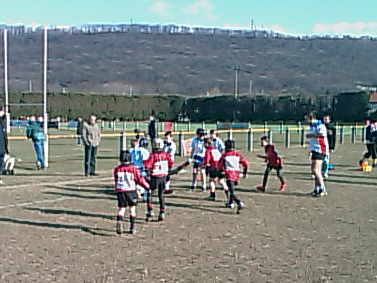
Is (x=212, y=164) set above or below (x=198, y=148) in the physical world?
below

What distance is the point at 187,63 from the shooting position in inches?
5448

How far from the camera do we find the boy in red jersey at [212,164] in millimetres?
13229

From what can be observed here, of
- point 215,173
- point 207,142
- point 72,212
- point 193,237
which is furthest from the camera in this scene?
point 207,142

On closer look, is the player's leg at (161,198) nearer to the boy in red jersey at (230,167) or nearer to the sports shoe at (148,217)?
the sports shoe at (148,217)

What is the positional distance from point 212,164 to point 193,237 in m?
4.28

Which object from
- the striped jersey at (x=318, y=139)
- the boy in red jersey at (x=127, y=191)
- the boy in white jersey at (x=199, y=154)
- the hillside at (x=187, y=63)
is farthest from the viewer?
the hillside at (x=187, y=63)

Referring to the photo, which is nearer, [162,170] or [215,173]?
[162,170]

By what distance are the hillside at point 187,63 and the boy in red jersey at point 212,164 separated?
9772cm

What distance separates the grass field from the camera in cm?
761

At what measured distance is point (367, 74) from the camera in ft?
393

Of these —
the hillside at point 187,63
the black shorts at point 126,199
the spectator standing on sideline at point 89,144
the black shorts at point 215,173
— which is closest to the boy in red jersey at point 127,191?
the black shorts at point 126,199

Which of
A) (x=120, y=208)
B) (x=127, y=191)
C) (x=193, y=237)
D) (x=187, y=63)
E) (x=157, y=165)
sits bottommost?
(x=193, y=237)

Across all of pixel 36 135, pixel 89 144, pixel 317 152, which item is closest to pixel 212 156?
pixel 317 152

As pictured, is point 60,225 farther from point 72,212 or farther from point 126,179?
point 126,179
